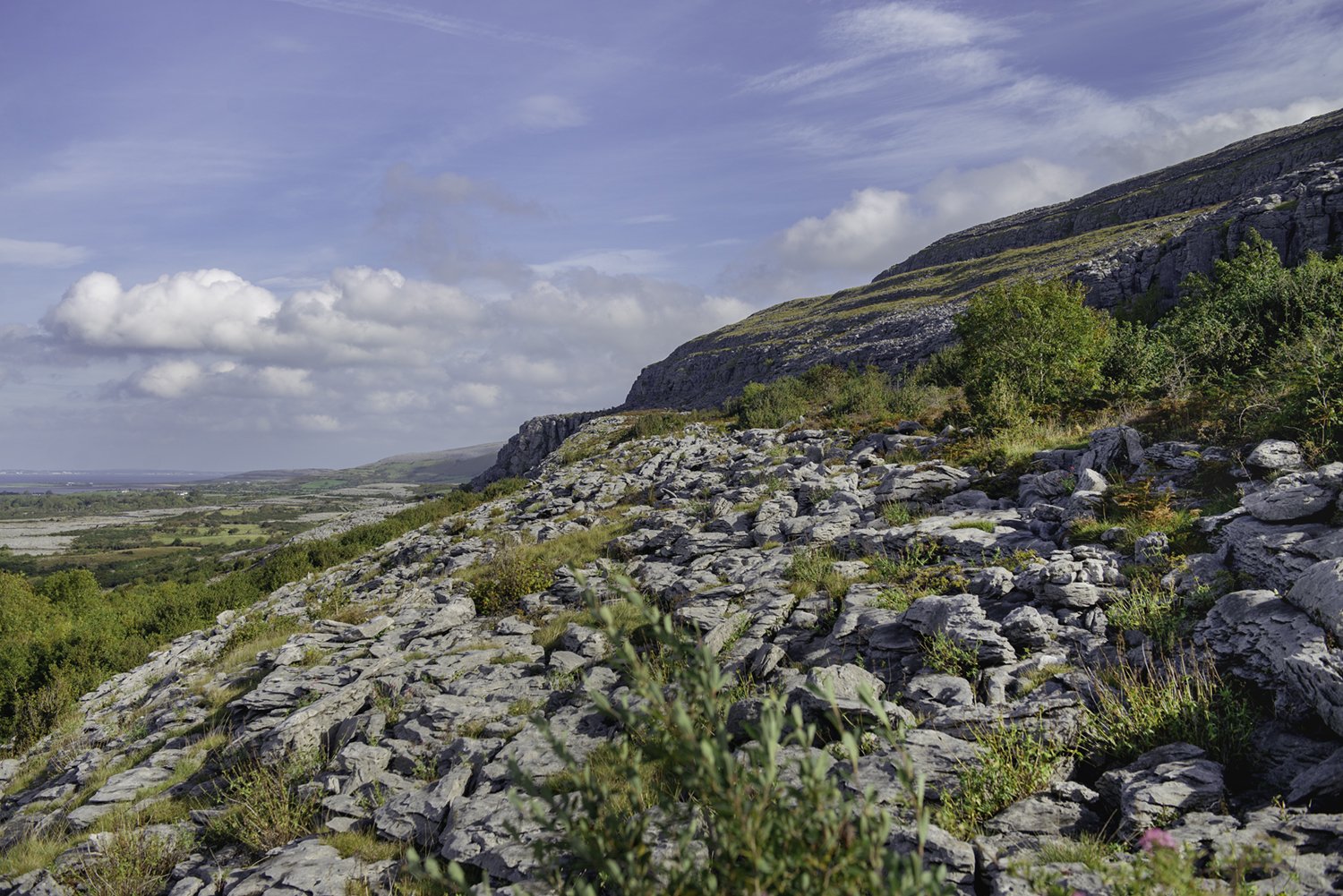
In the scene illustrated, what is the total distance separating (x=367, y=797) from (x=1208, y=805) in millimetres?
7240

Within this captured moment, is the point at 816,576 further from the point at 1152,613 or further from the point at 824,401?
the point at 824,401

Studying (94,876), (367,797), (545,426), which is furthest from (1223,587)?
(545,426)

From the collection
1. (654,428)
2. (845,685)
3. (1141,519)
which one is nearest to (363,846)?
(845,685)

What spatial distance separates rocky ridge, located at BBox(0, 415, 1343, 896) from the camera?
4195 mm

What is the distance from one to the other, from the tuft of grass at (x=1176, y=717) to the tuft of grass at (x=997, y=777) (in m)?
0.39

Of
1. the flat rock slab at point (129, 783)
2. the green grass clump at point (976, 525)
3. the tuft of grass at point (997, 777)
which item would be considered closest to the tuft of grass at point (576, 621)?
the flat rock slab at point (129, 783)

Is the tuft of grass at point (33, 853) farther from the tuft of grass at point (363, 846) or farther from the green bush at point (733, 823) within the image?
the green bush at point (733, 823)

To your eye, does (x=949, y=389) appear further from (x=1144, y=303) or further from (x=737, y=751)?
(x=1144, y=303)

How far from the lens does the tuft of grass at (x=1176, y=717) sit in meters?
4.53

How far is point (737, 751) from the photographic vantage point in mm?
5293

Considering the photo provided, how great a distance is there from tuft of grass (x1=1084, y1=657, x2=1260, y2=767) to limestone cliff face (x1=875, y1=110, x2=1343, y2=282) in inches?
4254

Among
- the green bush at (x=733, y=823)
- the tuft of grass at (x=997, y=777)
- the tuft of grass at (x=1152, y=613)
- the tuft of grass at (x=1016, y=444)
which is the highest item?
the green bush at (x=733, y=823)

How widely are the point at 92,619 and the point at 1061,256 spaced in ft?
309

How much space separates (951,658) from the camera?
6.37 metres
